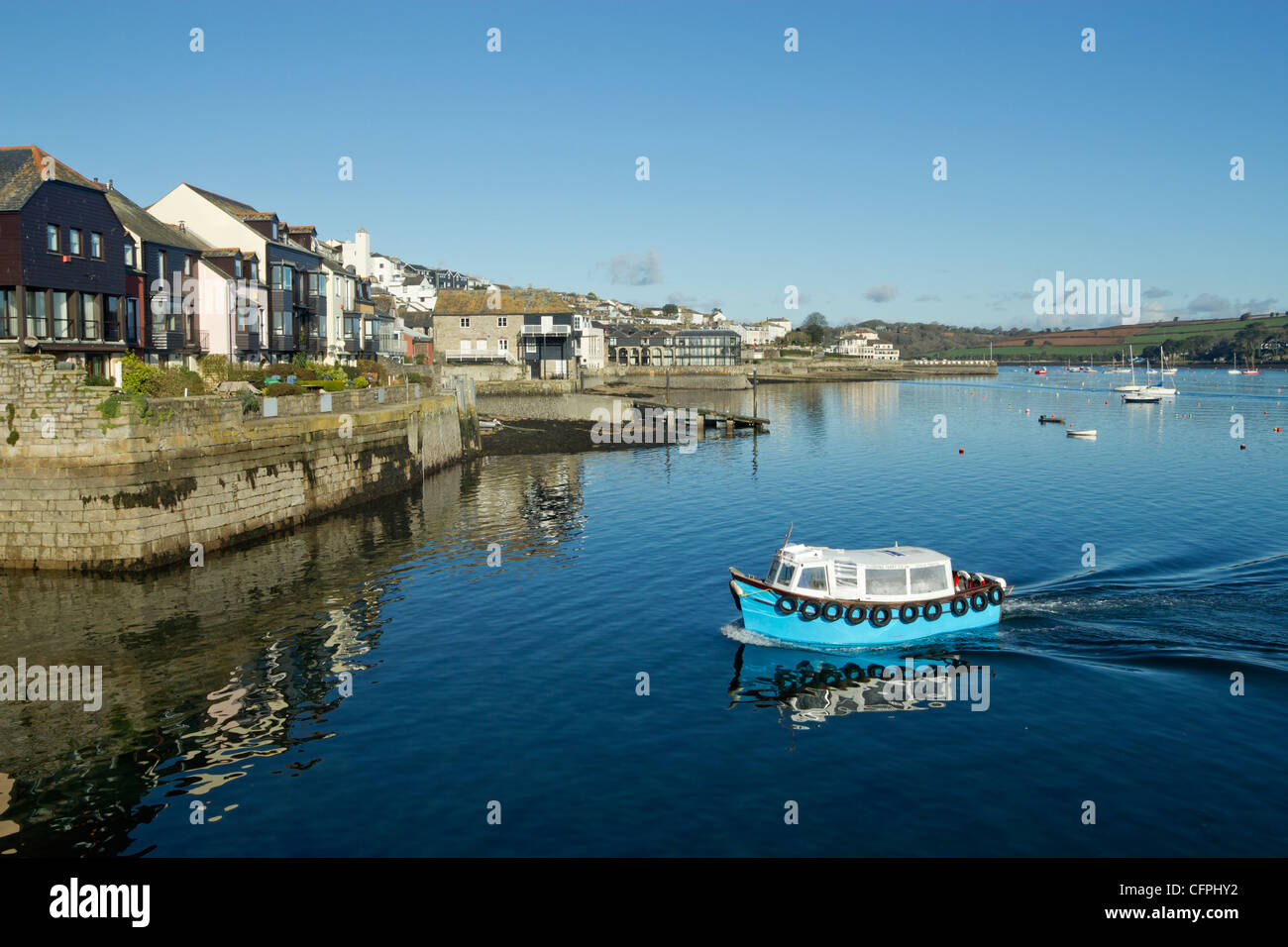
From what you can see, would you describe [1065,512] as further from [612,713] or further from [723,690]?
[612,713]

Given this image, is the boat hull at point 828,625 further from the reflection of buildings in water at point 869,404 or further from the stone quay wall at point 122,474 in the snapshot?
the reflection of buildings in water at point 869,404

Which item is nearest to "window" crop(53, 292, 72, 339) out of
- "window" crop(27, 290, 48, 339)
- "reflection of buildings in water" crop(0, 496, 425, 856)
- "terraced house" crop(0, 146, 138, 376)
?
"terraced house" crop(0, 146, 138, 376)

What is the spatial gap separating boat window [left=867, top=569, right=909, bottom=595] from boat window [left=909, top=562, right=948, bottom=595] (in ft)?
1.03

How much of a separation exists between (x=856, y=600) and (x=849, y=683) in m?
3.09

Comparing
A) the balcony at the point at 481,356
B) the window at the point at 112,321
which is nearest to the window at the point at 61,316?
the window at the point at 112,321

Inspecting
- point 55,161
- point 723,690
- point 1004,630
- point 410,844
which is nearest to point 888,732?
point 723,690

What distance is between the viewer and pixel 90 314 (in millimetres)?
50875

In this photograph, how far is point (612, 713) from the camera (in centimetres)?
2583

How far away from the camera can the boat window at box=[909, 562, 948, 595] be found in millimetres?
31406

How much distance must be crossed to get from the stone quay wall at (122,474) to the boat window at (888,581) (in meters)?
29.8

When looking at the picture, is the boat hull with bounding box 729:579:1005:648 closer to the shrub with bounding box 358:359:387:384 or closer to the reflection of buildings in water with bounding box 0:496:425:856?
the reflection of buildings in water with bounding box 0:496:425:856
